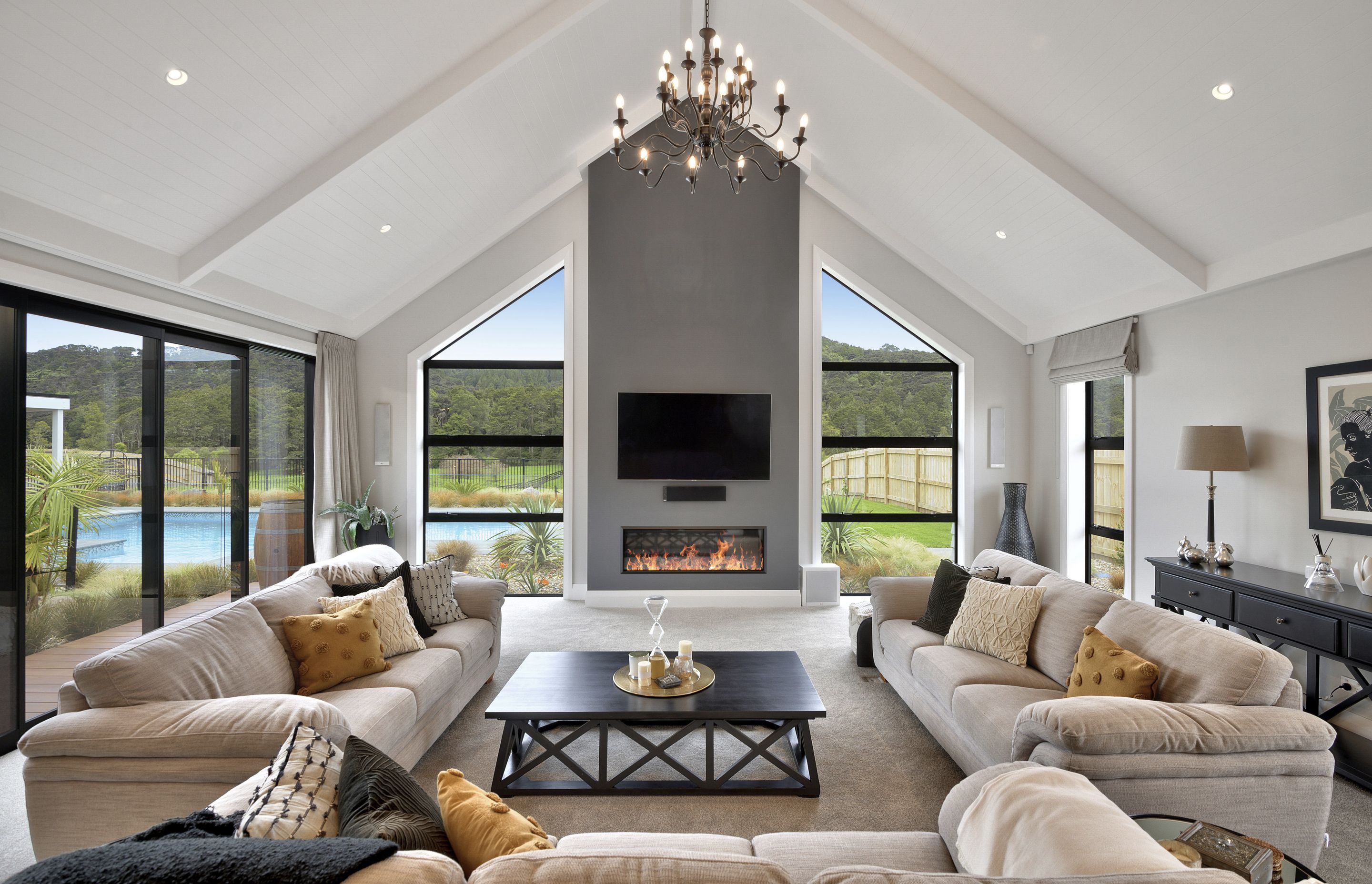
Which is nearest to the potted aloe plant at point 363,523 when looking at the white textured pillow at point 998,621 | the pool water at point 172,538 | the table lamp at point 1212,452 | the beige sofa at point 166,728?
the pool water at point 172,538

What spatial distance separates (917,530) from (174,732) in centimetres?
557

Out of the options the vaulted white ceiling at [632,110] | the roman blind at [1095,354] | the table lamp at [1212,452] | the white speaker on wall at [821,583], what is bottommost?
the white speaker on wall at [821,583]

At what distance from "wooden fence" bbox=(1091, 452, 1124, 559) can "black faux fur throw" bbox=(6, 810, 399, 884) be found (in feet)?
18.2

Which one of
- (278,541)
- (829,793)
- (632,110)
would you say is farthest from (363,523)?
(829,793)

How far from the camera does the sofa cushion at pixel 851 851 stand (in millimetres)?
1610

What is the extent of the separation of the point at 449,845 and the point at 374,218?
→ 438cm

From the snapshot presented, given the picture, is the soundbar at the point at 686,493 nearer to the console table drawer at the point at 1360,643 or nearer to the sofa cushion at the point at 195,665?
the sofa cushion at the point at 195,665

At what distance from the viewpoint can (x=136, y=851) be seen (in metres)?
0.92

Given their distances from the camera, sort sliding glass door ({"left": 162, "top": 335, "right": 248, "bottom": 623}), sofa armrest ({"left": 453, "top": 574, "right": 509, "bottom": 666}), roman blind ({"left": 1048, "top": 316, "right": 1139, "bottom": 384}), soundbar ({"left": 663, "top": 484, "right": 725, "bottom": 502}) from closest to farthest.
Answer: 1. sofa armrest ({"left": 453, "top": 574, "right": 509, "bottom": 666})
2. sliding glass door ({"left": 162, "top": 335, "right": 248, "bottom": 623})
3. roman blind ({"left": 1048, "top": 316, "right": 1139, "bottom": 384})
4. soundbar ({"left": 663, "top": 484, "right": 725, "bottom": 502})

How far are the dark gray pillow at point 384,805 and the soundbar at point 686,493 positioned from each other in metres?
4.34

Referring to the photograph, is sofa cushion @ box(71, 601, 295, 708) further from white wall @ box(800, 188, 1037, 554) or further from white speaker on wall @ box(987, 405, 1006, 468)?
white speaker on wall @ box(987, 405, 1006, 468)

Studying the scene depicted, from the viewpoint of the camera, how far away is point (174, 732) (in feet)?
6.52

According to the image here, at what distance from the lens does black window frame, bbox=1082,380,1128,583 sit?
17.3ft

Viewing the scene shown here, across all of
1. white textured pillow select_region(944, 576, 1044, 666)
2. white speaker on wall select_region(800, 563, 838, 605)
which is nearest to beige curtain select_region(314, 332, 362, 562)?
white speaker on wall select_region(800, 563, 838, 605)
